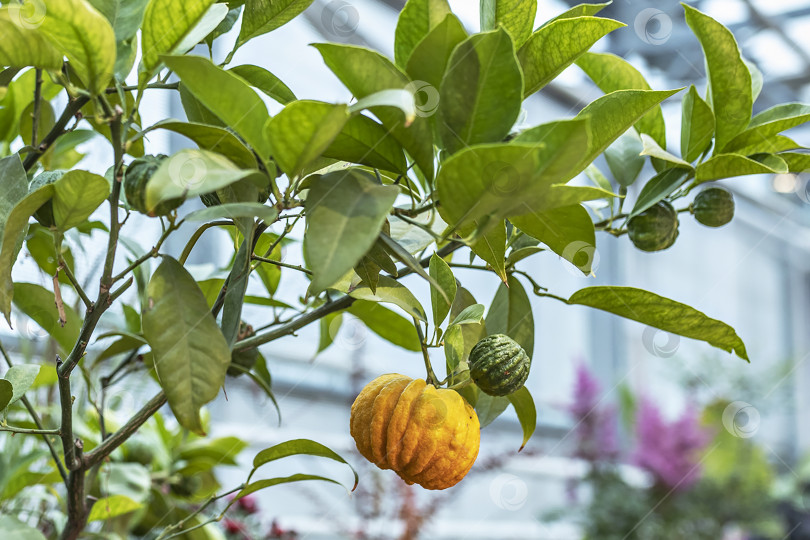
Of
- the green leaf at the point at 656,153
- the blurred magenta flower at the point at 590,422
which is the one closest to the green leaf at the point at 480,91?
the green leaf at the point at 656,153

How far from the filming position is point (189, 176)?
0.21m

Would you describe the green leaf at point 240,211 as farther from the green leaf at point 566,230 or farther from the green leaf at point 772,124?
→ the green leaf at point 772,124

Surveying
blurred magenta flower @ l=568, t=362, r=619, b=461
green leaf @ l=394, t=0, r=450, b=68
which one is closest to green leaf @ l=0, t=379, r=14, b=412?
green leaf @ l=394, t=0, r=450, b=68

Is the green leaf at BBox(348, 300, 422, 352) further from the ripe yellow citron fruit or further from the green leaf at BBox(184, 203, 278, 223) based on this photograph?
the green leaf at BBox(184, 203, 278, 223)

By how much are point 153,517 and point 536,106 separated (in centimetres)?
255

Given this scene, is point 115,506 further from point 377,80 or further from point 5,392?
point 377,80

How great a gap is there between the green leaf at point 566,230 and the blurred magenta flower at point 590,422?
212 cm

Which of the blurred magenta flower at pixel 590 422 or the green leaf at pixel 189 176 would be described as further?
the blurred magenta flower at pixel 590 422

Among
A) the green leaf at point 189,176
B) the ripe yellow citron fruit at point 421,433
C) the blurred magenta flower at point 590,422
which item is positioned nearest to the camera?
the green leaf at point 189,176

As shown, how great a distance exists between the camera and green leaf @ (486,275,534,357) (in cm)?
38

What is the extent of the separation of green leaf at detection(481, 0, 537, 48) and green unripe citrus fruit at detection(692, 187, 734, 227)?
0.17 meters

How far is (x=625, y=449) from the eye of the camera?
346 centimetres

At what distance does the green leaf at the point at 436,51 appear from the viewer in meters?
0.24

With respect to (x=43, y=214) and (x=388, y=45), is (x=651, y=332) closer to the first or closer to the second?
(x=388, y=45)
